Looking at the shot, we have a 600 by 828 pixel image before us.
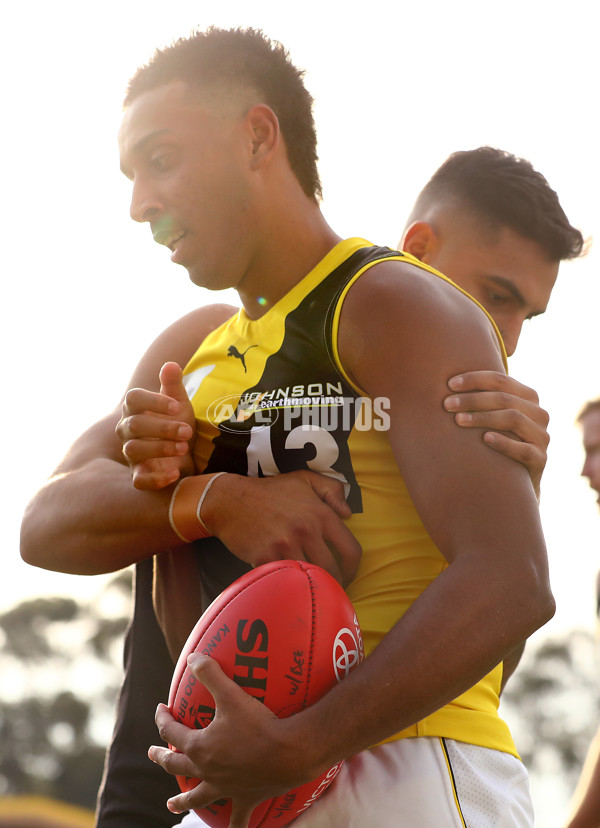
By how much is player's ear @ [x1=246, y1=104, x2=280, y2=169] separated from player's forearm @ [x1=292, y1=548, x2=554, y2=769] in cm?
161

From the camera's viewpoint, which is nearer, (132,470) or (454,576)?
(454,576)

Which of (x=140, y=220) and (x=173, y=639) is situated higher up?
(x=140, y=220)

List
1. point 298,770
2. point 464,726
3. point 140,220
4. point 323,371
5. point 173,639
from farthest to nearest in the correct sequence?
point 173,639
point 140,220
point 323,371
point 464,726
point 298,770

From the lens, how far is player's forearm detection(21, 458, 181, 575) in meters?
2.76

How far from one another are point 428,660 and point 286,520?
0.62 metres

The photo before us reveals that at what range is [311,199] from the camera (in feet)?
10.2

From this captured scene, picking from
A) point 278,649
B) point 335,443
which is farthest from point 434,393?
point 278,649

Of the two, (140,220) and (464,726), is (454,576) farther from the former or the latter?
(140,220)

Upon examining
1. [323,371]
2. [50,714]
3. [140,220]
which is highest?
[140,220]

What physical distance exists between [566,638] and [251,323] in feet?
117

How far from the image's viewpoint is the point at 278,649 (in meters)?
2.12

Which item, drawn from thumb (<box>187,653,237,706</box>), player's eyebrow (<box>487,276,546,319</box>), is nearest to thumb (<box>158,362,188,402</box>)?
thumb (<box>187,653,237,706</box>)

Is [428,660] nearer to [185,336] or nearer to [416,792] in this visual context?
[416,792]

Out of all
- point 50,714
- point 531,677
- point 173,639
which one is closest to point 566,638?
point 531,677
